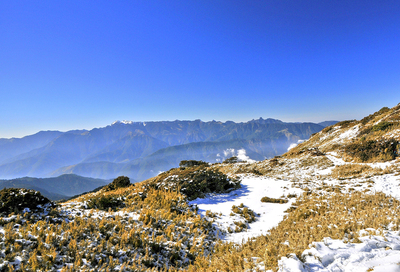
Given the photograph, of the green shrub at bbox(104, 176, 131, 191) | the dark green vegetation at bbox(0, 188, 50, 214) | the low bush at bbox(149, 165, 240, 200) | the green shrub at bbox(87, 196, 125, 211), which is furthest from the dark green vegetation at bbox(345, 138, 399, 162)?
the dark green vegetation at bbox(0, 188, 50, 214)

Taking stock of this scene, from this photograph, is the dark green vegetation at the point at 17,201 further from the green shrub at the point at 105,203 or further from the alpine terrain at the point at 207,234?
the green shrub at the point at 105,203

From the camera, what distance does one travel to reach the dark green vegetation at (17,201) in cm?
771

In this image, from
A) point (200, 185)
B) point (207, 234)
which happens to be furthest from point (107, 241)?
point (200, 185)

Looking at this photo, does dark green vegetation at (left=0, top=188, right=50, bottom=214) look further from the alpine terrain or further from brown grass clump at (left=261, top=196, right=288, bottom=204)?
brown grass clump at (left=261, top=196, right=288, bottom=204)

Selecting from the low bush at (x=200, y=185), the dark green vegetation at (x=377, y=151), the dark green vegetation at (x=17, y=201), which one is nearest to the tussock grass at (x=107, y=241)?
the dark green vegetation at (x=17, y=201)

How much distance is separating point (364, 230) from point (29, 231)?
12.3 m

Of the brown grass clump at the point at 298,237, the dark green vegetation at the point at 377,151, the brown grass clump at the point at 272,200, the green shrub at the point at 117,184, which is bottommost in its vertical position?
the brown grass clump at the point at 272,200

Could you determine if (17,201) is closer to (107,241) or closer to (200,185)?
(107,241)

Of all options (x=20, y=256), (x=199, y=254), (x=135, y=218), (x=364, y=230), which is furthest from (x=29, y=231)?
(x=364, y=230)

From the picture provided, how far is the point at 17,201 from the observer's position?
8156 millimetres

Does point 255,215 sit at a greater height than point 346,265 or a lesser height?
lesser

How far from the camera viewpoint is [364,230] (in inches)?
226

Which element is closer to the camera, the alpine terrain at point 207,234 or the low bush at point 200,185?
the alpine terrain at point 207,234

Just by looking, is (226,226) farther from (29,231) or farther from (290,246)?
(29,231)
